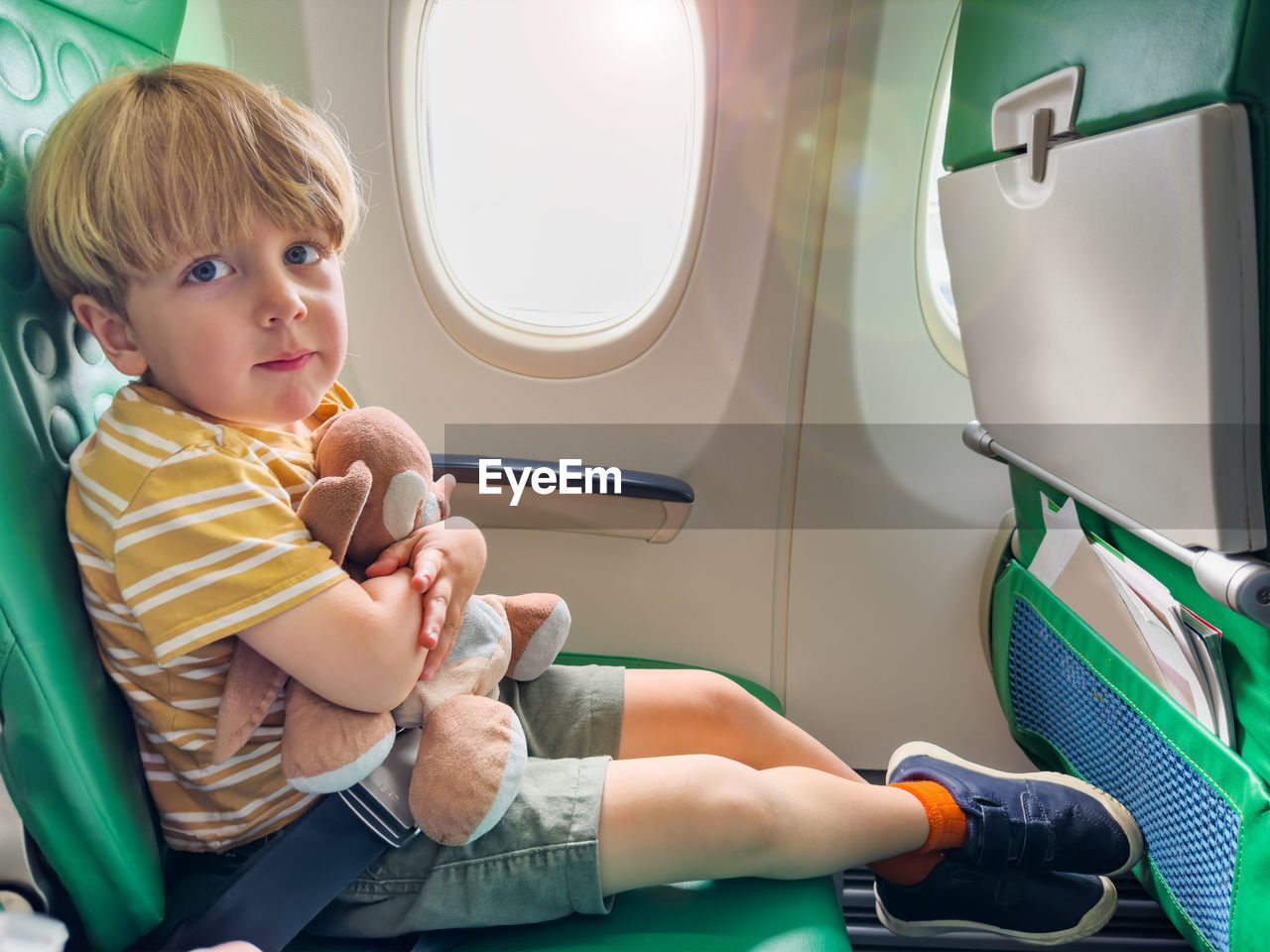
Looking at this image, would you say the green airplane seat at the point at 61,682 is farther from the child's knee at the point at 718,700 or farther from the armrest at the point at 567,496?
the armrest at the point at 567,496

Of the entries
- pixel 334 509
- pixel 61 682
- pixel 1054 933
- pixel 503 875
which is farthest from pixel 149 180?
pixel 1054 933

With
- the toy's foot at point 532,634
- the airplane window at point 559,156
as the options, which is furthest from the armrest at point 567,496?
the toy's foot at point 532,634

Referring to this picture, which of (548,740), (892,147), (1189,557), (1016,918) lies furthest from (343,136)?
(1016,918)

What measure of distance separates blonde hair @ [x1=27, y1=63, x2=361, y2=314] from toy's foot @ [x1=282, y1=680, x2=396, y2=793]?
1.42 ft

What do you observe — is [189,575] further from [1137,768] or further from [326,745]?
[1137,768]

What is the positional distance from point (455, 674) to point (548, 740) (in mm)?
221

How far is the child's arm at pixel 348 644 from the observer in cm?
83

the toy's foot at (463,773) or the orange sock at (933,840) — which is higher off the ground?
the toy's foot at (463,773)

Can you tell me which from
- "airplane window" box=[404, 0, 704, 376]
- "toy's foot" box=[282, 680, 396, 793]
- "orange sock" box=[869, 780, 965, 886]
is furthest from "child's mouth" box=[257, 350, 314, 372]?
"orange sock" box=[869, 780, 965, 886]

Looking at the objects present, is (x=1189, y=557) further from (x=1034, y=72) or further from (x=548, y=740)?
(x=548, y=740)

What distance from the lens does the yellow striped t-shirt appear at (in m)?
0.80

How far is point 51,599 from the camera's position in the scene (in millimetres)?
810

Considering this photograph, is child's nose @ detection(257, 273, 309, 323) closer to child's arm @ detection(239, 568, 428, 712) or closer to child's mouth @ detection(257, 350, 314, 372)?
child's mouth @ detection(257, 350, 314, 372)

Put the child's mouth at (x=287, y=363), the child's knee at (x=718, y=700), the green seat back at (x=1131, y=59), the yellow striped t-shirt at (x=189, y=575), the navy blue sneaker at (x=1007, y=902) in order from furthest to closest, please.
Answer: the child's knee at (x=718, y=700) < the navy blue sneaker at (x=1007, y=902) < the child's mouth at (x=287, y=363) < the yellow striped t-shirt at (x=189, y=575) < the green seat back at (x=1131, y=59)
